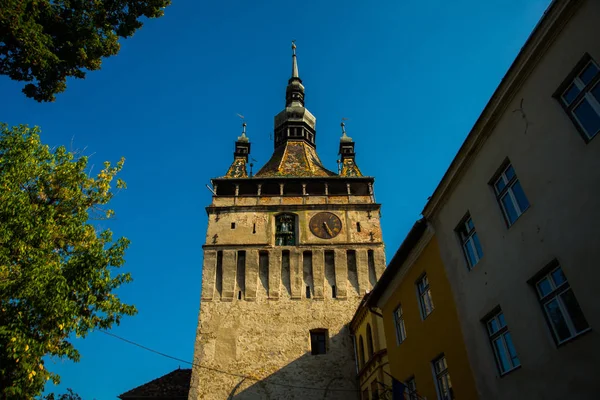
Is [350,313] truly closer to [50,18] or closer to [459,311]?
[459,311]

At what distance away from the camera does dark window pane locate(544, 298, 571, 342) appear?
6617 millimetres

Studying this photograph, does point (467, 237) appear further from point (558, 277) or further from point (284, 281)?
point (284, 281)

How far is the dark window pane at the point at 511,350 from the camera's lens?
306 inches

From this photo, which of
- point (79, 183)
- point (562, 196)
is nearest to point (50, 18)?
point (79, 183)

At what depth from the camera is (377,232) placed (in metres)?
26.0

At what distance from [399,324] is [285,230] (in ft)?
43.9

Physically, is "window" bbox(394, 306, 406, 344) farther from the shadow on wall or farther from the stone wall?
the stone wall

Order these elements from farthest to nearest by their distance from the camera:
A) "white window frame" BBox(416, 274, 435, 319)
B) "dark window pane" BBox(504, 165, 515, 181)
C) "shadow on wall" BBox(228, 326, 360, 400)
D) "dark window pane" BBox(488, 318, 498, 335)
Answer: "shadow on wall" BBox(228, 326, 360, 400) → "white window frame" BBox(416, 274, 435, 319) → "dark window pane" BBox(488, 318, 498, 335) → "dark window pane" BBox(504, 165, 515, 181)

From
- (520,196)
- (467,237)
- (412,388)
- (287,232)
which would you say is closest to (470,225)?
(467,237)

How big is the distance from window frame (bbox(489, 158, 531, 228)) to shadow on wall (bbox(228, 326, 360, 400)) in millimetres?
14751

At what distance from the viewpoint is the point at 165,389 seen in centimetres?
2341

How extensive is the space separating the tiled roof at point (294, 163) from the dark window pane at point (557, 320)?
22835mm

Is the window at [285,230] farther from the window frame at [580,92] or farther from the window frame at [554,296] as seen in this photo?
the window frame at [580,92]

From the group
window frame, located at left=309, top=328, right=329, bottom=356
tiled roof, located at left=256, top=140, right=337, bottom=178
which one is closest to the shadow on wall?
window frame, located at left=309, top=328, right=329, bottom=356
